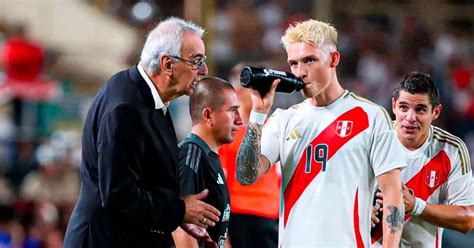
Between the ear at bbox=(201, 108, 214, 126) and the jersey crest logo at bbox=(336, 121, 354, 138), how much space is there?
0.76 metres

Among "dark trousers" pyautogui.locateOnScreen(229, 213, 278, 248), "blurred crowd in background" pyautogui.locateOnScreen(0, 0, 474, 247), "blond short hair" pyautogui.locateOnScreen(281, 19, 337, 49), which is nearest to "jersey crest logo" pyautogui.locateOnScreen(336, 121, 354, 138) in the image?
"blond short hair" pyautogui.locateOnScreen(281, 19, 337, 49)

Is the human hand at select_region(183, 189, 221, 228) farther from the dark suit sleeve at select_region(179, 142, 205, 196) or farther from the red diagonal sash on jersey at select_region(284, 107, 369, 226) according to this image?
the red diagonal sash on jersey at select_region(284, 107, 369, 226)

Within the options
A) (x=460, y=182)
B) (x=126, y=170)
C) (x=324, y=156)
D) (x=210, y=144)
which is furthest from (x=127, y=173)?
(x=460, y=182)

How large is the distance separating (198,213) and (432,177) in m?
1.62

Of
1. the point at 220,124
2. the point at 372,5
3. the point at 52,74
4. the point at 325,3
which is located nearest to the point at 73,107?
the point at 52,74

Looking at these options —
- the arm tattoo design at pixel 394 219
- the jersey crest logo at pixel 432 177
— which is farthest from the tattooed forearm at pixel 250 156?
the jersey crest logo at pixel 432 177

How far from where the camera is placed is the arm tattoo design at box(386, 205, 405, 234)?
226 inches

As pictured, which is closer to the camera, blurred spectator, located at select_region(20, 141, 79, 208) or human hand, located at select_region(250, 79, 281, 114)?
human hand, located at select_region(250, 79, 281, 114)

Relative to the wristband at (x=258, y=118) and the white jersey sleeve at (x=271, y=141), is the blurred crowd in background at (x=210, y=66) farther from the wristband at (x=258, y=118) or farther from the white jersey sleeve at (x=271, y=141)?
the wristband at (x=258, y=118)

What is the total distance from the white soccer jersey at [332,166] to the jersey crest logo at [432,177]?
53 centimetres

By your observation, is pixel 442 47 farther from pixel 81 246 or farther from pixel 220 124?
pixel 81 246

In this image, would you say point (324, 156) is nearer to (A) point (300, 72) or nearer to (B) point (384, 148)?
(B) point (384, 148)

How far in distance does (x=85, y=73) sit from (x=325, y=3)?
3.64m

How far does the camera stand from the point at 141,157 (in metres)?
5.23
